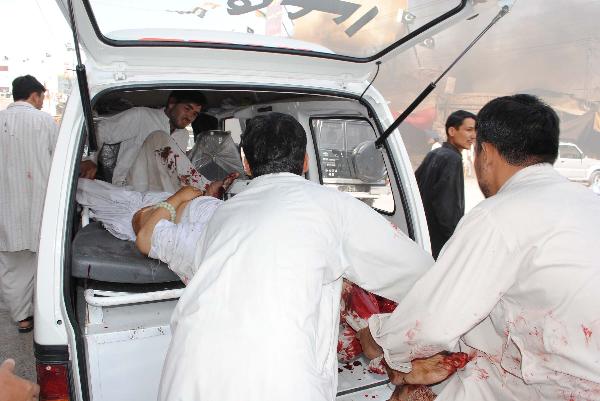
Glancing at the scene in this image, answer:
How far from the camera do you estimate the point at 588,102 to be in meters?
15.7

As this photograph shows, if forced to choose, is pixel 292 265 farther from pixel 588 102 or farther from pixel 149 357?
pixel 588 102

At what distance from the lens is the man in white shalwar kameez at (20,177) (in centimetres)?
387

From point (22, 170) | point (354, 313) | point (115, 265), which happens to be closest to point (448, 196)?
point (354, 313)

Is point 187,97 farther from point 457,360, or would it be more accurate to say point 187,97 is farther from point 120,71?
point 457,360

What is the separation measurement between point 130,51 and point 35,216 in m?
2.77

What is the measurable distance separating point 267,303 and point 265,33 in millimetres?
1406

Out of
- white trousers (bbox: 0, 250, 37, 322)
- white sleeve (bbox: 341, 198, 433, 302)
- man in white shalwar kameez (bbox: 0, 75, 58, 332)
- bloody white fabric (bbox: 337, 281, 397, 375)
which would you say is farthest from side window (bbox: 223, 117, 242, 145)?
white sleeve (bbox: 341, 198, 433, 302)

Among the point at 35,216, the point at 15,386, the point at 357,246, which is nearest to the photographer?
the point at 15,386

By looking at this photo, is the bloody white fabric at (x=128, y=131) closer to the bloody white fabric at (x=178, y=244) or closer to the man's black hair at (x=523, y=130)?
the bloody white fabric at (x=178, y=244)

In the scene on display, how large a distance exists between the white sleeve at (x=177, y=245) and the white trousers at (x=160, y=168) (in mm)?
1291

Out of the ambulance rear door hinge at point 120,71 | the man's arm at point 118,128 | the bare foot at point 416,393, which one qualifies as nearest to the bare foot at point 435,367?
the bare foot at point 416,393

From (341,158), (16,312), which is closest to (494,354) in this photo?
(341,158)

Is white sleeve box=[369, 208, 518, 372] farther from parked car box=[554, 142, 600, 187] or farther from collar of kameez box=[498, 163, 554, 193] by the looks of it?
parked car box=[554, 142, 600, 187]

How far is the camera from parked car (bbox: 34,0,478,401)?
62.5 inches
